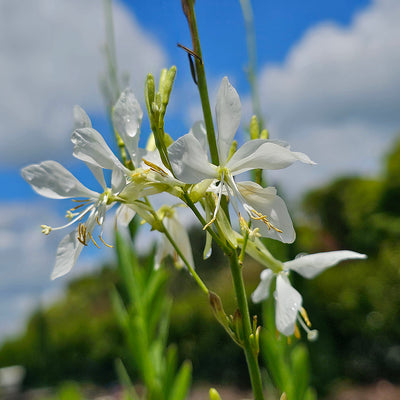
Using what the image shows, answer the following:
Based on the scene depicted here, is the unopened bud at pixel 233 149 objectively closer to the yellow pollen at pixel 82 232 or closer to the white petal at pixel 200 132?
the white petal at pixel 200 132

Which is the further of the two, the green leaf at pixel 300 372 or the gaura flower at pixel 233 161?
the green leaf at pixel 300 372

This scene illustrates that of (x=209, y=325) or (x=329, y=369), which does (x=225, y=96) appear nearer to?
(x=329, y=369)

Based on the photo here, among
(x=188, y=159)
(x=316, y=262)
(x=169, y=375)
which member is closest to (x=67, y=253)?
(x=188, y=159)

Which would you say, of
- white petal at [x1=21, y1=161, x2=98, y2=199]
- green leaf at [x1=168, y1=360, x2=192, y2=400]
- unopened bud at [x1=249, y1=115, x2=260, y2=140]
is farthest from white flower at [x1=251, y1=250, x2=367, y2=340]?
green leaf at [x1=168, y1=360, x2=192, y2=400]

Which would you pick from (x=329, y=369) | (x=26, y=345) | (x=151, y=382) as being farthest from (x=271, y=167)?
(x=26, y=345)

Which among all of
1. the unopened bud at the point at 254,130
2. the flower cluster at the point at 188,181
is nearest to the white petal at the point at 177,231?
the flower cluster at the point at 188,181

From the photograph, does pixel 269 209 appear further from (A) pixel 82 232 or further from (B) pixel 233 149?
(A) pixel 82 232
